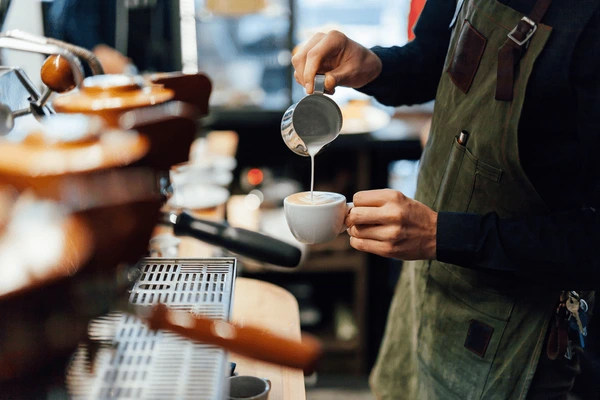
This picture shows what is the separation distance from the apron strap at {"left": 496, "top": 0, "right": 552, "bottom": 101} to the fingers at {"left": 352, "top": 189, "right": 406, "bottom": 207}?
29 centimetres

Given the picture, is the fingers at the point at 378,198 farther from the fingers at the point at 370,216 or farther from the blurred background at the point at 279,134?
the blurred background at the point at 279,134

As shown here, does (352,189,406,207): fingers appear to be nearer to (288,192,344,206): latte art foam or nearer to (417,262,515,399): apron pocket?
(288,192,344,206): latte art foam

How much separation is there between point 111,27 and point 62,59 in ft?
7.14

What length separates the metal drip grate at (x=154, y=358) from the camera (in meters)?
0.65

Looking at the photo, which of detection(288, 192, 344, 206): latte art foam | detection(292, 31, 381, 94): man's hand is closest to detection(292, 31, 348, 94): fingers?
detection(292, 31, 381, 94): man's hand

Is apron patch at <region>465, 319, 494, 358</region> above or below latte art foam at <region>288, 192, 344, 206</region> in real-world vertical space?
below

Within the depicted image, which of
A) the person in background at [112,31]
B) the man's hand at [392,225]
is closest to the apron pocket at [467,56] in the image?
the man's hand at [392,225]

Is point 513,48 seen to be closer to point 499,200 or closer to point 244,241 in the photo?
point 499,200

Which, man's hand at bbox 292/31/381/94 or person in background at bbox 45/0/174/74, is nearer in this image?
man's hand at bbox 292/31/381/94

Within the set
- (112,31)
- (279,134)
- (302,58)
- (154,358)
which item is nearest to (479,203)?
(302,58)

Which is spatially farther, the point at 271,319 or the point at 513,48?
the point at 271,319

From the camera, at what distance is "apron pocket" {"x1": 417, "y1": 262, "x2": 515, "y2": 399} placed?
1.24 m

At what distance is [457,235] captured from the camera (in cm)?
108

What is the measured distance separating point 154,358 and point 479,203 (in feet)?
2.52
